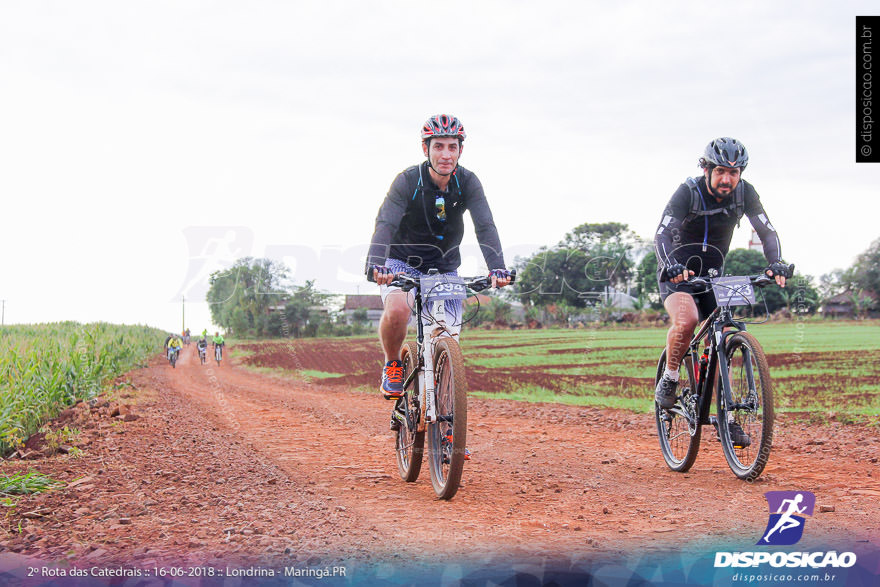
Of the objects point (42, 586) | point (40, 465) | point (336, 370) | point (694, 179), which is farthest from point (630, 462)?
point (336, 370)

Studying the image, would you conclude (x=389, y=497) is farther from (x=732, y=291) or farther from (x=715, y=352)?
(x=732, y=291)

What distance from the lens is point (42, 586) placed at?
9.82ft

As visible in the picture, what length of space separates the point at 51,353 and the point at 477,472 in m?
8.44

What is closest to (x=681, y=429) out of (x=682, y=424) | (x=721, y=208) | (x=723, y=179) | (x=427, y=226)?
(x=682, y=424)

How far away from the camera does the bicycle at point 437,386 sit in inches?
168

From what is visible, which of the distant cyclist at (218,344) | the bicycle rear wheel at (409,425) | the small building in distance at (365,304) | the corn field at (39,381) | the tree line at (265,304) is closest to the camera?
the bicycle rear wheel at (409,425)

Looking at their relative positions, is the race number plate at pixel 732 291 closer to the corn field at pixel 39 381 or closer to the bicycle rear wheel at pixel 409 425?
the bicycle rear wheel at pixel 409 425

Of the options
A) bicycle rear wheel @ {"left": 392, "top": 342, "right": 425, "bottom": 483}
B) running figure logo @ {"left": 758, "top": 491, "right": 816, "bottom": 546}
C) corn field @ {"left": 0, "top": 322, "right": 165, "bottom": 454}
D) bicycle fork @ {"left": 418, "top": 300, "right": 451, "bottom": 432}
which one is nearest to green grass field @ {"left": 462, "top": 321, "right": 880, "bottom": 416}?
running figure logo @ {"left": 758, "top": 491, "right": 816, "bottom": 546}

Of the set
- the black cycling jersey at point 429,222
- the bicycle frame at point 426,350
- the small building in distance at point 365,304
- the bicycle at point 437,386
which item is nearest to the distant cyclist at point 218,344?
the small building in distance at point 365,304

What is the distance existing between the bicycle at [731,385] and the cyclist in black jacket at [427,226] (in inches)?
65.7

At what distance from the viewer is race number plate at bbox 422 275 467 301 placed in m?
4.64

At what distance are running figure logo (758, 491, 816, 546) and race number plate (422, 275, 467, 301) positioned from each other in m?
2.21

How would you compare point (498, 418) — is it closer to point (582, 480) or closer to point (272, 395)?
point (582, 480)

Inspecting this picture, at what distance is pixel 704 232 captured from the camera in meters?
5.53
